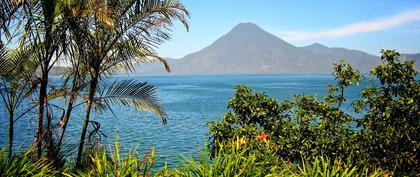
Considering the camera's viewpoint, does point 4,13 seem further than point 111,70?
No

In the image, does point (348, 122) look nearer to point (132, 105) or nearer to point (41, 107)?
point (132, 105)

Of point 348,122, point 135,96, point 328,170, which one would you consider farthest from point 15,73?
point 348,122

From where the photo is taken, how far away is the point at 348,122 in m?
11.1

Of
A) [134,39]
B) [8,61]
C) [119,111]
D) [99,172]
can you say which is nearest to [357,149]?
[134,39]

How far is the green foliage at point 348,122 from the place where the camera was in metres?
9.40

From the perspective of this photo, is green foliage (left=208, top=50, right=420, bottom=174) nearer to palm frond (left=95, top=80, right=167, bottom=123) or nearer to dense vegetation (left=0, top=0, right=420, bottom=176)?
dense vegetation (left=0, top=0, right=420, bottom=176)

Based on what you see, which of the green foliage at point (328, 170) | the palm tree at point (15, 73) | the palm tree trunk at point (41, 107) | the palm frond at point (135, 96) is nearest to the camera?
the green foliage at point (328, 170)

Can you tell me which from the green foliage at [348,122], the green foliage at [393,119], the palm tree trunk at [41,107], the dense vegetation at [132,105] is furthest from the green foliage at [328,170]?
the palm tree trunk at [41,107]

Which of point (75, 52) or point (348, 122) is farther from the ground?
point (75, 52)

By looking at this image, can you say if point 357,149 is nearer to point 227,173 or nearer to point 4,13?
point 227,173

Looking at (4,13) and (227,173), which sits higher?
(4,13)

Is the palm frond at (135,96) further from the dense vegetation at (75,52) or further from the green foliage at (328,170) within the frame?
the green foliage at (328,170)

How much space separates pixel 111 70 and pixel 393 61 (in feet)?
21.4

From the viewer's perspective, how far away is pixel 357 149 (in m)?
10.1
